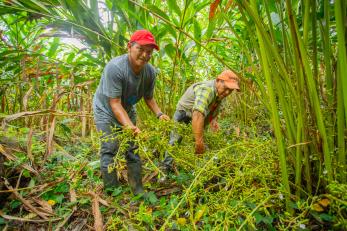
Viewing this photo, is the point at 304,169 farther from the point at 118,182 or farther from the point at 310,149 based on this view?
the point at 118,182

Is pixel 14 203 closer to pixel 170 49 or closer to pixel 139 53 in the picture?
pixel 139 53

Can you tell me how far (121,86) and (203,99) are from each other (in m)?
0.60

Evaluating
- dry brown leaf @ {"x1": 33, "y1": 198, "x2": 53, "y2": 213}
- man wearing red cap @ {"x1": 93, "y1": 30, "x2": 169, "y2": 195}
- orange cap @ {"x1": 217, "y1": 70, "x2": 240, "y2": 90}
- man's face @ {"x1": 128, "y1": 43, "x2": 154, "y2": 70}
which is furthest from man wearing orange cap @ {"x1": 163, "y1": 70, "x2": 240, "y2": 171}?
dry brown leaf @ {"x1": 33, "y1": 198, "x2": 53, "y2": 213}

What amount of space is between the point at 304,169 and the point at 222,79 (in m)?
1.04

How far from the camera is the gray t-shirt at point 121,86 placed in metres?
1.80

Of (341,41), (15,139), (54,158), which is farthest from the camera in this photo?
(54,158)

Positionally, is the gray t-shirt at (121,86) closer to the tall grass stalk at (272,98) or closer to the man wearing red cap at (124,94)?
the man wearing red cap at (124,94)

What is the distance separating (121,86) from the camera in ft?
6.01

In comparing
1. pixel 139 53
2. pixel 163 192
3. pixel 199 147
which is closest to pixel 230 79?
pixel 199 147

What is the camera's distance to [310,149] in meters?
1.13

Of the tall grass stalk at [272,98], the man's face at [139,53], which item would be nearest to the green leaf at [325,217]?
the tall grass stalk at [272,98]

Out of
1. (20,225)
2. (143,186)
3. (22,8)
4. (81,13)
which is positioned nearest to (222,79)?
(143,186)

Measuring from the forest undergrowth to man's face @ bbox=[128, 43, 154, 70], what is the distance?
0.47 meters

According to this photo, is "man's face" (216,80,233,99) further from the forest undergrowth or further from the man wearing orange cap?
the forest undergrowth
